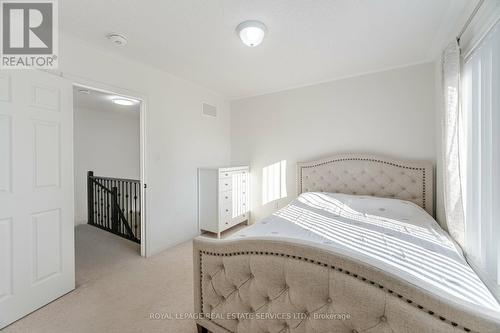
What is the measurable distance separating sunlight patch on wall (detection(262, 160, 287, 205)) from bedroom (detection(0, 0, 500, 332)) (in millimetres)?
99

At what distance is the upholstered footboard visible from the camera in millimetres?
820

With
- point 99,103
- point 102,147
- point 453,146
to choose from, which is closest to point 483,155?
point 453,146

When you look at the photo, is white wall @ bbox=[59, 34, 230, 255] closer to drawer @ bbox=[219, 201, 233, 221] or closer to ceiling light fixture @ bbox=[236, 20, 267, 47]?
drawer @ bbox=[219, 201, 233, 221]

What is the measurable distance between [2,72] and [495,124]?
11.2 feet

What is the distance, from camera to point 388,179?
108 inches

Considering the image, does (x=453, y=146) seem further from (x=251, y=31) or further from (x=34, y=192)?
(x=34, y=192)

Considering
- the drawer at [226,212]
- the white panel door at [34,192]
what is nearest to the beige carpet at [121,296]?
the white panel door at [34,192]

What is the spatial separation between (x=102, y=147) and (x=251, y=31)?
439 centimetres

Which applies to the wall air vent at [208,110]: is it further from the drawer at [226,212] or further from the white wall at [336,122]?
the drawer at [226,212]

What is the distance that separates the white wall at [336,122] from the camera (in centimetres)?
267

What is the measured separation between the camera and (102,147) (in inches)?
185

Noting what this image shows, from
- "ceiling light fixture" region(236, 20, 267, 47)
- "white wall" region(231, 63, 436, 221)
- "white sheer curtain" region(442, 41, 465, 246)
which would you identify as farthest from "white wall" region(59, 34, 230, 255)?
"white sheer curtain" region(442, 41, 465, 246)

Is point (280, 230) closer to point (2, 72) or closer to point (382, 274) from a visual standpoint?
point (382, 274)

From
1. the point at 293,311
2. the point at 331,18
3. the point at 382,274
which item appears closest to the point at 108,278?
the point at 293,311
